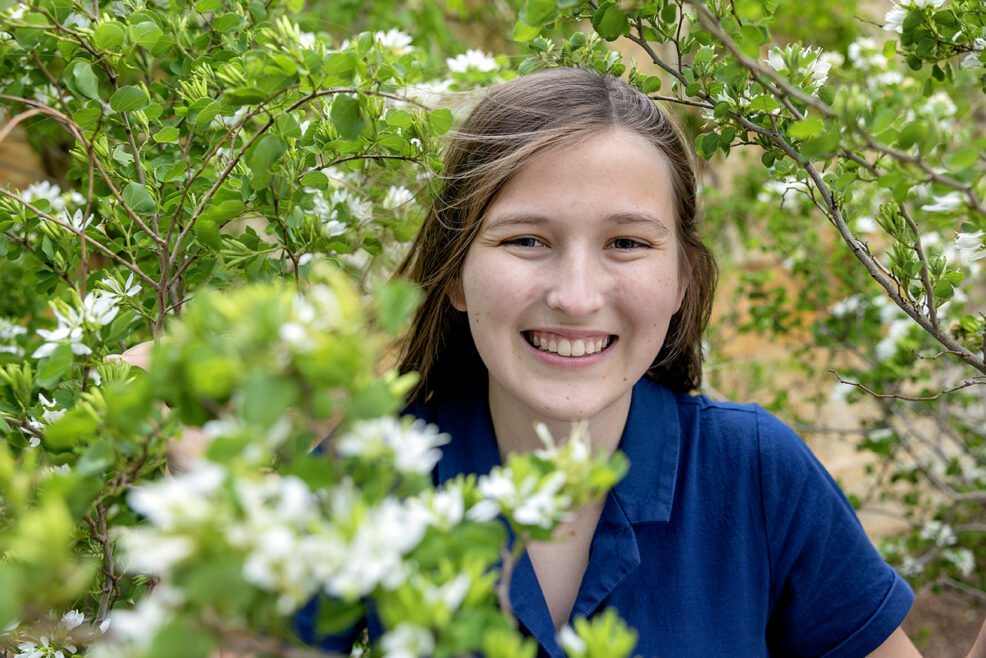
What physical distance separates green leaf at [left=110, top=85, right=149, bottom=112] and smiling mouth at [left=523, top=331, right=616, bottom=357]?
0.74 m

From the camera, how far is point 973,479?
2965 millimetres

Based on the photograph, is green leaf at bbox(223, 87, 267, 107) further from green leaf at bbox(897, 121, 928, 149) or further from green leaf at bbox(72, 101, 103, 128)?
green leaf at bbox(897, 121, 928, 149)

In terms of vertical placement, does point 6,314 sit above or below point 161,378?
below

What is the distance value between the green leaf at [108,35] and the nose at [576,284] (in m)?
0.75

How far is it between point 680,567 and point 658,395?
366 millimetres

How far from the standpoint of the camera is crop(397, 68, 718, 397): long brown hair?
1434 millimetres

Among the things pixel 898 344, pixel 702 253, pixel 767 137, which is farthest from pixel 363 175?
pixel 898 344

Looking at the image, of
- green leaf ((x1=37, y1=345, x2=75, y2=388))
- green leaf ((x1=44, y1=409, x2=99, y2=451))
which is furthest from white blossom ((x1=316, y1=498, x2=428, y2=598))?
green leaf ((x1=37, y1=345, x2=75, y2=388))

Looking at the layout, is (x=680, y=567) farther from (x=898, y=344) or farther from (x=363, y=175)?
(x=898, y=344)

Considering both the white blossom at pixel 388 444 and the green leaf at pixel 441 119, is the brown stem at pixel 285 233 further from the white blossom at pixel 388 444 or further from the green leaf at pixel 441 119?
the white blossom at pixel 388 444

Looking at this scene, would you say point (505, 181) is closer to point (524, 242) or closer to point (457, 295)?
point (524, 242)

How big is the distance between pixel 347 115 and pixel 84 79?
1.43 ft

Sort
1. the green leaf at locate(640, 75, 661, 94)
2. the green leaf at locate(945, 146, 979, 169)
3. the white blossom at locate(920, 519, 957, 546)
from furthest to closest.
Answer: the white blossom at locate(920, 519, 957, 546)
the green leaf at locate(640, 75, 661, 94)
the green leaf at locate(945, 146, 979, 169)

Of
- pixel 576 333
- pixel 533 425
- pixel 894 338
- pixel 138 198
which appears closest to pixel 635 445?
pixel 533 425
